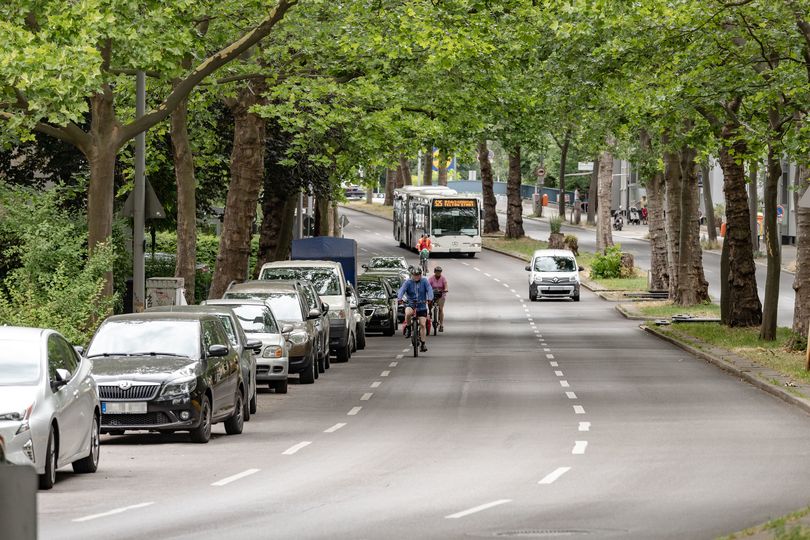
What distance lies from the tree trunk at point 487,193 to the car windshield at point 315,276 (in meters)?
47.4

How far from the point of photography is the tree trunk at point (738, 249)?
36.0m

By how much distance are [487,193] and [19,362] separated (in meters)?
77.6

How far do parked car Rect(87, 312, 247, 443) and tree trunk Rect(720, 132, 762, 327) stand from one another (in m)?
19.5

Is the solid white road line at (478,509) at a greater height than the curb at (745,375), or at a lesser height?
greater

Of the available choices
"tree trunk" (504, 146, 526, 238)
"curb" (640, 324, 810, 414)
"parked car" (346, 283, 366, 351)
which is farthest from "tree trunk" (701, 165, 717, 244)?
"parked car" (346, 283, 366, 351)

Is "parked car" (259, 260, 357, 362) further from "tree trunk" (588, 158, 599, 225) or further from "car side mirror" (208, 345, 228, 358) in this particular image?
"tree trunk" (588, 158, 599, 225)

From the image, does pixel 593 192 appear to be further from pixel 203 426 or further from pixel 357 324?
pixel 203 426

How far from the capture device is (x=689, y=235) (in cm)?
4522

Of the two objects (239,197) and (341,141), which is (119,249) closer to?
(239,197)

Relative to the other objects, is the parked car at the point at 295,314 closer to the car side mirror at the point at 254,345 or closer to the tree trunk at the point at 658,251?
the car side mirror at the point at 254,345

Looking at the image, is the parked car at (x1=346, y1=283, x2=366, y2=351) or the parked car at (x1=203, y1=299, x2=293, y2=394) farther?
the parked car at (x1=346, y1=283, x2=366, y2=351)

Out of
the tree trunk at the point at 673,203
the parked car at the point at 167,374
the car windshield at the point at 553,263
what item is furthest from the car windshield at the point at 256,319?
the car windshield at the point at 553,263

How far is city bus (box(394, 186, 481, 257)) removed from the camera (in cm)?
7881

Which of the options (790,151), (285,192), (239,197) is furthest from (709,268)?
(790,151)
